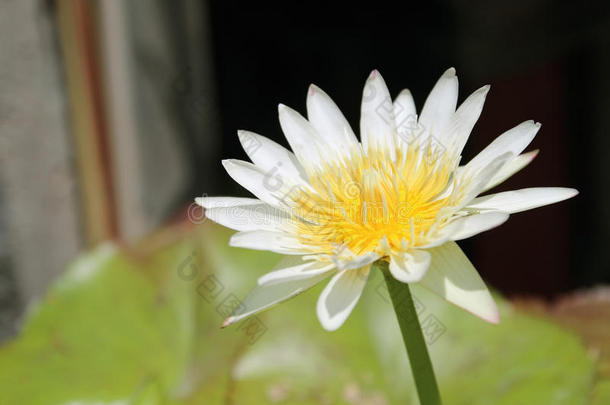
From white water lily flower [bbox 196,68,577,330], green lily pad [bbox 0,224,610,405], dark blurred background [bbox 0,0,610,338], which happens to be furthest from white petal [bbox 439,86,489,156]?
dark blurred background [bbox 0,0,610,338]

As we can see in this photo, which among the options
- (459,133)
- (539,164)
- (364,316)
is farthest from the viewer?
(539,164)

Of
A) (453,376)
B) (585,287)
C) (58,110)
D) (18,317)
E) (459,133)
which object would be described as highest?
(459,133)

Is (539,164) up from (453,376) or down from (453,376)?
down

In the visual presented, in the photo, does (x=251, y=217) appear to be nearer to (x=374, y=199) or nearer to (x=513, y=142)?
(x=374, y=199)

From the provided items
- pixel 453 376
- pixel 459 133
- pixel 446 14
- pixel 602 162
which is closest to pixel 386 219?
pixel 459 133

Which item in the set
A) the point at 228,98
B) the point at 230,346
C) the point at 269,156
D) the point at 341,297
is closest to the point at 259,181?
the point at 269,156

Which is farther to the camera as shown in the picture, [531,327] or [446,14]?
[446,14]

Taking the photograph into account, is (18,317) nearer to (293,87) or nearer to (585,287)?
(293,87)

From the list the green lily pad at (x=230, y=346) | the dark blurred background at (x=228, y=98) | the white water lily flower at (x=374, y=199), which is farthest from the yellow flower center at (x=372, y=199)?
the dark blurred background at (x=228, y=98)
